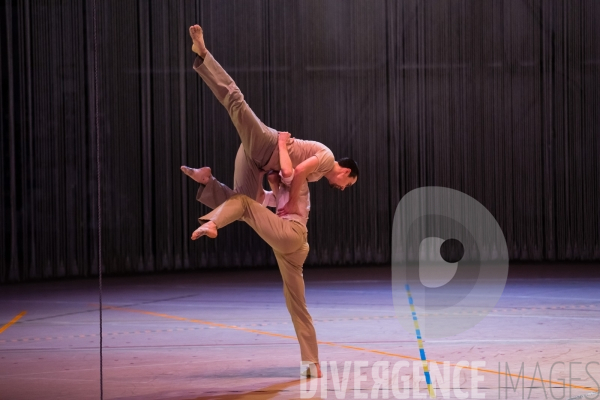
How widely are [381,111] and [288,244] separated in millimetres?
6050

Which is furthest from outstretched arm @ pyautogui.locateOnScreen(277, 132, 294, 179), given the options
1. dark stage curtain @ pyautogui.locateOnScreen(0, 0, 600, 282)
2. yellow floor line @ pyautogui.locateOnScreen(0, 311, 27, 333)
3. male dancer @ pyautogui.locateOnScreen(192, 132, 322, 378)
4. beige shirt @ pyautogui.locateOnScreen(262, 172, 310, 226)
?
dark stage curtain @ pyautogui.locateOnScreen(0, 0, 600, 282)

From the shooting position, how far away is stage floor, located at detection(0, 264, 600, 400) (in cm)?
417

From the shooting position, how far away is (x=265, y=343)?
546 cm

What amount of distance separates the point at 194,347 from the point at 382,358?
1.26 meters

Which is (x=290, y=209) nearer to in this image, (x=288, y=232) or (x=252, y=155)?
(x=288, y=232)

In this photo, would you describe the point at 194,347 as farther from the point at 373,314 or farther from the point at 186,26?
the point at 186,26

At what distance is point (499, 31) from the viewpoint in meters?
10.2

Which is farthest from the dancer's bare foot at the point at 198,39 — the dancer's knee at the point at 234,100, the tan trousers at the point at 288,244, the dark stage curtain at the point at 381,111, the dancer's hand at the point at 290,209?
the dark stage curtain at the point at 381,111

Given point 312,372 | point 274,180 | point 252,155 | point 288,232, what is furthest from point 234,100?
point 312,372

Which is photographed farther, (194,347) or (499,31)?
(499,31)

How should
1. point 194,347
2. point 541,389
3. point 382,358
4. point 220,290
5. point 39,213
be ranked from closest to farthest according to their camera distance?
point 541,389, point 382,358, point 194,347, point 220,290, point 39,213

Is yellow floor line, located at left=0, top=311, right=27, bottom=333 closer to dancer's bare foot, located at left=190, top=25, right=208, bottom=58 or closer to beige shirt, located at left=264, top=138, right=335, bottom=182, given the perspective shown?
beige shirt, located at left=264, top=138, right=335, bottom=182

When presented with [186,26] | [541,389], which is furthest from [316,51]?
[541,389]

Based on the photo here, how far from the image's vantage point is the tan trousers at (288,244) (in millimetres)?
4332
